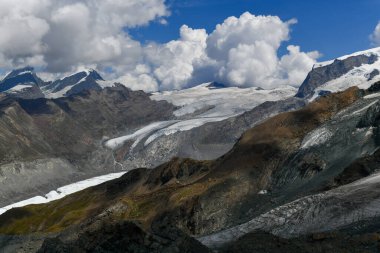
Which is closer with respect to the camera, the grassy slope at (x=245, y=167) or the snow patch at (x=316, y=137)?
the snow patch at (x=316, y=137)

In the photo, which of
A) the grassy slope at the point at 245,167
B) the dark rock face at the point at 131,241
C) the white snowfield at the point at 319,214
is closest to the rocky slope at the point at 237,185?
the grassy slope at the point at 245,167

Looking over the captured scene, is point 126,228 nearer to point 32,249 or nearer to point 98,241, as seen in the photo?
point 98,241

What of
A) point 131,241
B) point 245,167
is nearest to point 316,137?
point 245,167

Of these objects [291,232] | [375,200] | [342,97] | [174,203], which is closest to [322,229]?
[291,232]

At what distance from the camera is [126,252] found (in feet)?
95.1

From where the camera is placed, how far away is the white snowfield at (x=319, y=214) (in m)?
36.1

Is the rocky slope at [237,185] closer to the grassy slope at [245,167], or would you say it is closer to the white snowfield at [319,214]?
the grassy slope at [245,167]

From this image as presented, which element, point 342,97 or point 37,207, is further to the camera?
point 37,207

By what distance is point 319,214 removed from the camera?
38.4m

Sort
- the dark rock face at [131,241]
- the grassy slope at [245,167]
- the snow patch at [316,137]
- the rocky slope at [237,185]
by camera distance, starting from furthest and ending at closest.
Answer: the grassy slope at [245,167]
the snow patch at [316,137]
the rocky slope at [237,185]
the dark rock face at [131,241]

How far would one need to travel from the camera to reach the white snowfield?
3609 centimetres

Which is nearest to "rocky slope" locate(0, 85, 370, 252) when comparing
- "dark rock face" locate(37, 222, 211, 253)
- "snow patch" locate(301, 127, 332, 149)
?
"snow patch" locate(301, 127, 332, 149)

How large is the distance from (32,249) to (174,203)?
98.8 feet

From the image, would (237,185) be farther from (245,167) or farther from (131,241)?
(131,241)
